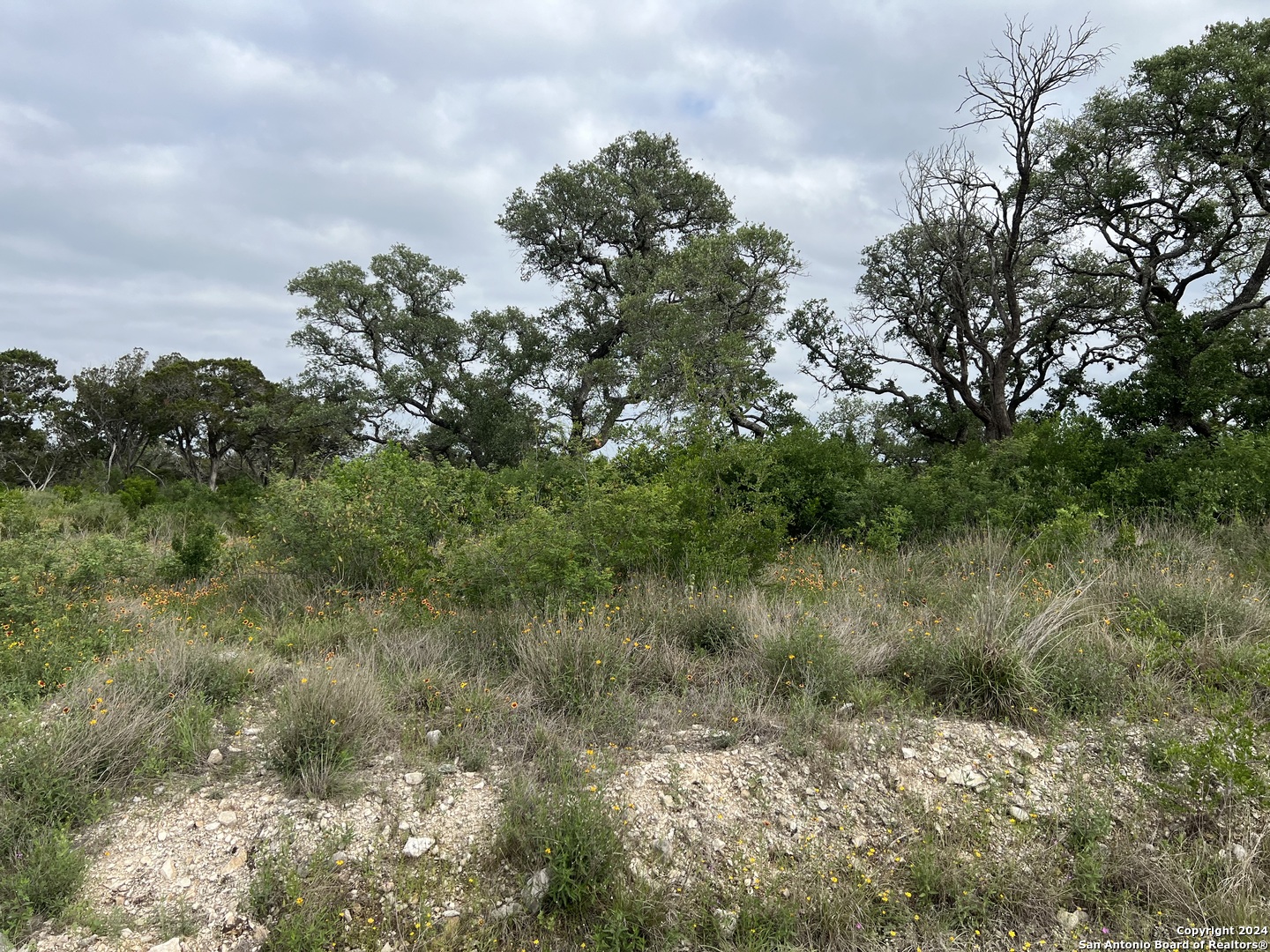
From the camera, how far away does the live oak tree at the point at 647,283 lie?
16.1 meters

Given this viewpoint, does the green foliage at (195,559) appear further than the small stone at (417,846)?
Yes

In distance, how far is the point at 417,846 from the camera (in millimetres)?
3223

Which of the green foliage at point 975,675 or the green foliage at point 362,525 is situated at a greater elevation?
the green foliage at point 362,525

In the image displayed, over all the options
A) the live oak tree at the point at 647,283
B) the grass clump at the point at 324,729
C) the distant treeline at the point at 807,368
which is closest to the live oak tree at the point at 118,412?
the distant treeline at the point at 807,368

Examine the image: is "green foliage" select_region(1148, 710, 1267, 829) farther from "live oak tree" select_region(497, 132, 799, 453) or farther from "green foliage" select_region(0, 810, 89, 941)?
"live oak tree" select_region(497, 132, 799, 453)

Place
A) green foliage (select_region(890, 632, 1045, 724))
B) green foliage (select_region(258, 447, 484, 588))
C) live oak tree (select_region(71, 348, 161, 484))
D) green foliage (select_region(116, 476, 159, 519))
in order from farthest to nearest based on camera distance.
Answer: live oak tree (select_region(71, 348, 161, 484)) < green foliage (select_region(116, 476, 159, 519)) < green foliage (select_region(258, 447, 484, 588)) < green foliage (select_region(890, 632, 1045, 724))

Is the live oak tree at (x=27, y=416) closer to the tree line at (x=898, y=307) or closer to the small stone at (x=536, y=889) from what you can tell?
the tree line at (x=898, y=307)

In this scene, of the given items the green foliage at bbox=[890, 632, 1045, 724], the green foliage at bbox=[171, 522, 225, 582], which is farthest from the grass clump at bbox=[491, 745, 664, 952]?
the green foliage at bbox=[171, 522, 225, 582]

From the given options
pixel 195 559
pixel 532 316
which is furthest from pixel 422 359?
pixel 195 559

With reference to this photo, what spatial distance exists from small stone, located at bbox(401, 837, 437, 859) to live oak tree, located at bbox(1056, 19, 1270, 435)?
13483 millimetres

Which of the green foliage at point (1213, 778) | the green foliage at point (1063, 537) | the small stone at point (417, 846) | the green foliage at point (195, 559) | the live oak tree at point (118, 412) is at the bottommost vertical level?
the small stone at point (417, 846)

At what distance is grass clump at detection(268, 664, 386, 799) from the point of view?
3.60 meters

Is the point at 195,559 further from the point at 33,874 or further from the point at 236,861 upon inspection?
the point at 236,861

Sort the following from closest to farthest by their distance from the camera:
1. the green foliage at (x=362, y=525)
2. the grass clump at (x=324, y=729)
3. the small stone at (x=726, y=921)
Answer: the small stone at (x=726, y=921) < the grass clump at (x=324, y=729) < the green foliage at (x=362, y=525)
